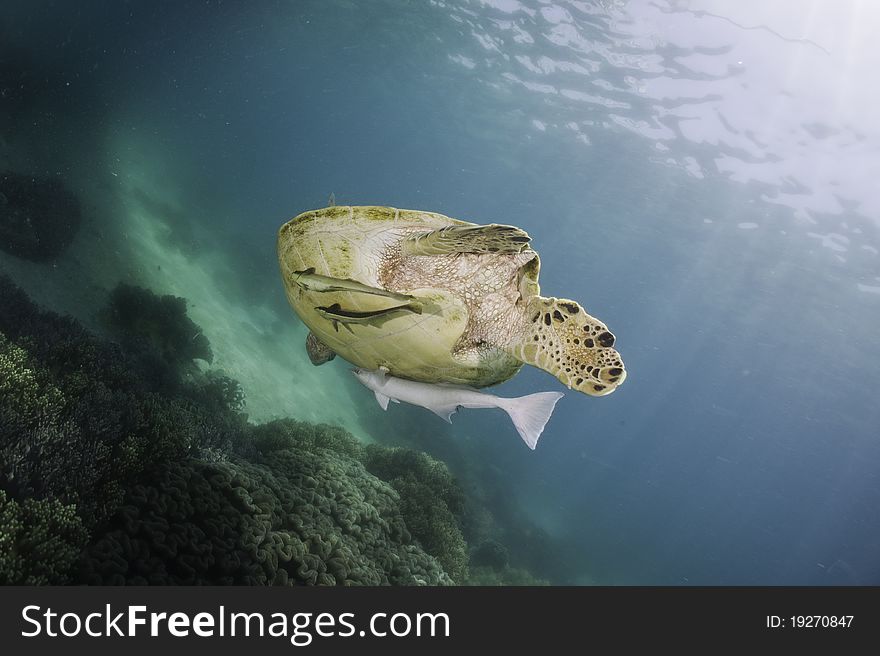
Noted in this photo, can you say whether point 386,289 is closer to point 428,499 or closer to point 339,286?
point 339,286

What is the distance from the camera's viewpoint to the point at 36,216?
11031 mm

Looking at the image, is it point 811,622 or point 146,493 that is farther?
point 811,622

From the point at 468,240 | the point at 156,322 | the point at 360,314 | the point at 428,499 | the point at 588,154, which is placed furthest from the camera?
the point at 588,154

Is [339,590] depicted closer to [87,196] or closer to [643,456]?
[87,196]

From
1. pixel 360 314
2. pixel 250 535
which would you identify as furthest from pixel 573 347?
pixel 250 535

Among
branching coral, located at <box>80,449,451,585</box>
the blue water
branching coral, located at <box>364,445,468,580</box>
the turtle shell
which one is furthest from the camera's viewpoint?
the blue water

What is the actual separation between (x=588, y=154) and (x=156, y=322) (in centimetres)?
2389

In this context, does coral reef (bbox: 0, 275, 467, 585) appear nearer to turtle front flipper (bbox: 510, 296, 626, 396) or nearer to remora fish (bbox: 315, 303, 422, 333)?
remora fish (bbox: 315, 303, 422, 333)

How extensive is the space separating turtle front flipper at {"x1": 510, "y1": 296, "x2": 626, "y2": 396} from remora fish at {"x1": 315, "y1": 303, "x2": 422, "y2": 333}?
2.80 ft

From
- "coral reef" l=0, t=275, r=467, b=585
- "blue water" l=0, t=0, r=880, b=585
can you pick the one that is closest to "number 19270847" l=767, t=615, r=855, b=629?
"coral reef" l=0, t=275, r=467, b=585

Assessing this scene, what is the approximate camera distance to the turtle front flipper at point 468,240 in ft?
8.21

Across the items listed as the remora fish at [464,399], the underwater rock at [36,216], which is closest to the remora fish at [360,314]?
the remora fish at [464,399]

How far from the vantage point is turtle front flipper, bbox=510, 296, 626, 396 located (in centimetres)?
290

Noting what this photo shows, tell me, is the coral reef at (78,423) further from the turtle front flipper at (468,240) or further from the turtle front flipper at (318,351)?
the turtle front flipper at (468,240)
